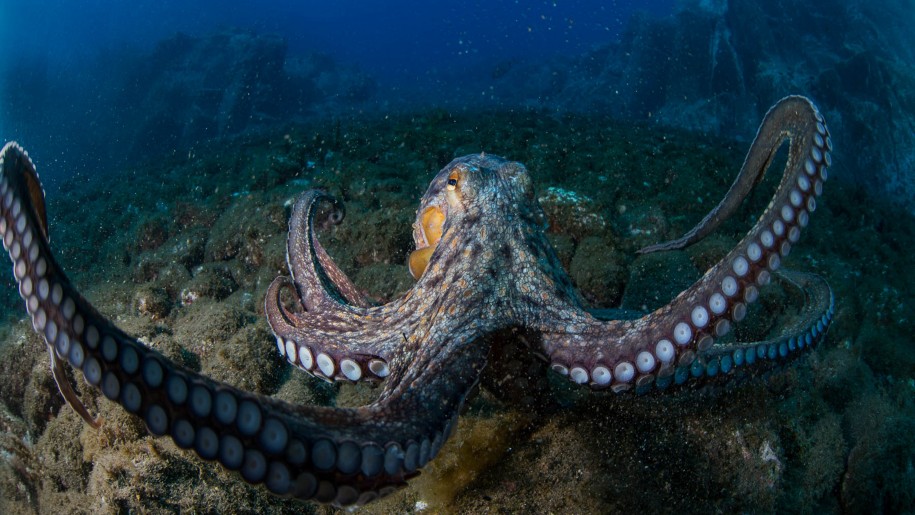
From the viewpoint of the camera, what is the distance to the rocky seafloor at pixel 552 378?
9.79 feet

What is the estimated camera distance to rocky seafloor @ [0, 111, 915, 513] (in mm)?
2984

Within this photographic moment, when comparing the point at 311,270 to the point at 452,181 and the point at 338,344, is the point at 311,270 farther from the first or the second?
the point at 452,181

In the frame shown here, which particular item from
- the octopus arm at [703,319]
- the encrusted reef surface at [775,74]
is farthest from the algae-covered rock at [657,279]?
the encrusted reef surface at [775,74]

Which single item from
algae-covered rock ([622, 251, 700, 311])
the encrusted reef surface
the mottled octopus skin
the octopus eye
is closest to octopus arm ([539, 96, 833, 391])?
the mottled octopus skin

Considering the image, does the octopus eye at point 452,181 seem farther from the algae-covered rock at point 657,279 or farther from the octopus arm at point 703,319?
the algae-covered rock at point 657,279

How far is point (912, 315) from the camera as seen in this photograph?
525cm

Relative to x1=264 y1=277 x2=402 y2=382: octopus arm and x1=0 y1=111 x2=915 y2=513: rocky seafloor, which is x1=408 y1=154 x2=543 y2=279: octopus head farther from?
x1=0 y1=111 x2=915 y2=513: rocky seafloor

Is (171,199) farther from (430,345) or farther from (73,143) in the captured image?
(73,143)

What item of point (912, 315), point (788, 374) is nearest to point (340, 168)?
point (788, 374)

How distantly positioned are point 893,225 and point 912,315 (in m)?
3.26

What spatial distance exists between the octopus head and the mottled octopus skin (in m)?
0.01

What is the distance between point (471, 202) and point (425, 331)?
1.05 m

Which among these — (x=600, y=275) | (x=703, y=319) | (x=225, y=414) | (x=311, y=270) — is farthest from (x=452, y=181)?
A: (x=225, y=414)

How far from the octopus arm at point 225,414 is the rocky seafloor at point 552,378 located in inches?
53.6
